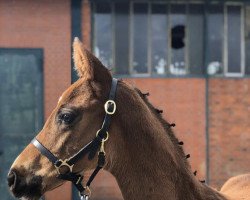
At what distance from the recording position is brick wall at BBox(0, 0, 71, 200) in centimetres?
998

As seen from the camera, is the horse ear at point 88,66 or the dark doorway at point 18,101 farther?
the dark doorway at point 18,101

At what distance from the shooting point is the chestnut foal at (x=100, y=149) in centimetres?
308

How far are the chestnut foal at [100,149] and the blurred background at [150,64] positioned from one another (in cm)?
674

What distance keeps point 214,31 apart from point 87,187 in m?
7.56

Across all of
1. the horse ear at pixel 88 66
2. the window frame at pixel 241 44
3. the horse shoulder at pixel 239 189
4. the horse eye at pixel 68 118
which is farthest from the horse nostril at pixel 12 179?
the window frame at pixel 241 44

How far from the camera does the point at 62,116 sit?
3.11m

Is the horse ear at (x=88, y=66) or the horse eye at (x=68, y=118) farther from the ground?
the horse ear at (x=88, y=66)

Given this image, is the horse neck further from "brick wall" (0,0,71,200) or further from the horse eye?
"brick wall" (0,0,71,200)

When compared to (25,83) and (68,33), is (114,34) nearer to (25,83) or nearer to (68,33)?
(68,33)

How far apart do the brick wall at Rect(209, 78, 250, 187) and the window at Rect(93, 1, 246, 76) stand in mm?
288

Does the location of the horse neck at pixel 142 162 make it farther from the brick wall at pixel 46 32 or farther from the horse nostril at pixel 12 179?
the brick wall at pixel 46 32

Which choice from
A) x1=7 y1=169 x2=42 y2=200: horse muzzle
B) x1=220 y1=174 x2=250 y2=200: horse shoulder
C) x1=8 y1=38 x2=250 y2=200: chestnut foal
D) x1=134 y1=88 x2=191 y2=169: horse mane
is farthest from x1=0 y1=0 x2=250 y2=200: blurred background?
x1=7 y1=169 x2=42 y2=200: horse muzzle

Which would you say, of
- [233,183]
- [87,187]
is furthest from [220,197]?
[233,183]

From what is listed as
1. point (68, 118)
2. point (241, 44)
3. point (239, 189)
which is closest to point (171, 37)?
point (241, 44)
